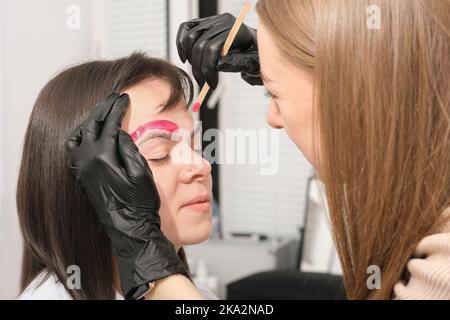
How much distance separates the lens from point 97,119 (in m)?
0.97

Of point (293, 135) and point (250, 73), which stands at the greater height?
point (250, 73)

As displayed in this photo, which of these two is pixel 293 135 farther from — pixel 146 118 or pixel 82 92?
pixel 82 92

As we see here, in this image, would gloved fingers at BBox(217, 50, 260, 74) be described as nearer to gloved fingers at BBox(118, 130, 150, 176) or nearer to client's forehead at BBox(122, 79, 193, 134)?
client's forehead at BBox(122, 79, 193, 134)

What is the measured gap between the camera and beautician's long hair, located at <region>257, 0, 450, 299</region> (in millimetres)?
790

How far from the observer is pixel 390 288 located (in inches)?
33.6

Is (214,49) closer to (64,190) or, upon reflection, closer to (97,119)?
(97,119)

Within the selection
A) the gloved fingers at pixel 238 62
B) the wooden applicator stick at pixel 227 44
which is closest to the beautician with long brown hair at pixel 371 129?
the wooden applicator stick at pixel 227 44

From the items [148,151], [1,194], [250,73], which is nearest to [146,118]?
[148,151]

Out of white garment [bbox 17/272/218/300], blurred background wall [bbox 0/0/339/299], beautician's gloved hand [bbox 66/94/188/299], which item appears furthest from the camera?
blurred background wall [bbox 0/0/339/299]

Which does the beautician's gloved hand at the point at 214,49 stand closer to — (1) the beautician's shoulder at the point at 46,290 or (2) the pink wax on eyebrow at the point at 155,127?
(2) the pink wax on eyebrow at the point at 155,127

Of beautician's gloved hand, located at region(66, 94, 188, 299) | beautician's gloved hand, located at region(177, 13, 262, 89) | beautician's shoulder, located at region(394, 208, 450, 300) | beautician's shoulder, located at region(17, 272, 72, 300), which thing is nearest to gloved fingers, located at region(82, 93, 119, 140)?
beautician's gloved hand, located at region(66, 94, 188, 299)

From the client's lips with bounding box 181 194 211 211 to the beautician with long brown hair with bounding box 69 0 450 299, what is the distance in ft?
0.74
